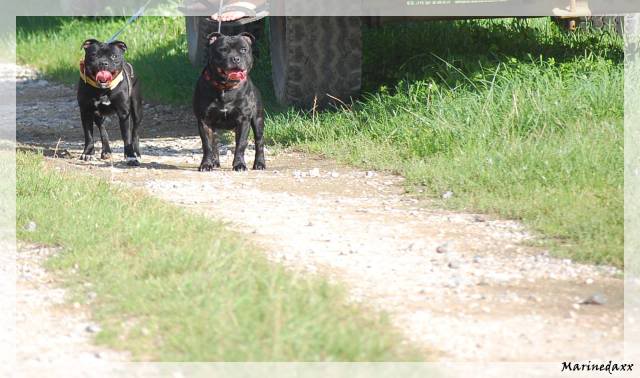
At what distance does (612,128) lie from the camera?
6746 mm

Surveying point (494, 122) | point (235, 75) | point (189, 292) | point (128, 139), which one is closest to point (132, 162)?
point (128, 139)

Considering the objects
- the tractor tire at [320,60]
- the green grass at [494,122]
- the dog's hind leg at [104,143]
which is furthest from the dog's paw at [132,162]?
the tractor tire at [320,60]

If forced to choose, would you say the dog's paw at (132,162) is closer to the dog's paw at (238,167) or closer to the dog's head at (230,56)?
the dog's paw at (238,167)

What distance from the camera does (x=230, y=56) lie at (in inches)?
293

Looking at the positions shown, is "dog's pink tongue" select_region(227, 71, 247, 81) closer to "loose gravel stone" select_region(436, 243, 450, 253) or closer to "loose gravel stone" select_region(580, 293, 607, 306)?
"loose gravel stone" select_region(436, 243, 450, 253)

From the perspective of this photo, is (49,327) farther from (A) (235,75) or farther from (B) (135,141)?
(B) (135,141)

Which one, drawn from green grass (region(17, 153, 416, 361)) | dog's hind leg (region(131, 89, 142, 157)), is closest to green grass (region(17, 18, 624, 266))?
dog's hind leg (region(131, 89, 142, 157))

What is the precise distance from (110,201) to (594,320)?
2.94 metres

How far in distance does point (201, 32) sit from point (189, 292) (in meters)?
7.49

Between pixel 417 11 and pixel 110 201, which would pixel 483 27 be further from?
pixel 110 201

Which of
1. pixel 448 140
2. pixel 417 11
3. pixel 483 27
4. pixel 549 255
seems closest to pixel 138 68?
pixel 483 27

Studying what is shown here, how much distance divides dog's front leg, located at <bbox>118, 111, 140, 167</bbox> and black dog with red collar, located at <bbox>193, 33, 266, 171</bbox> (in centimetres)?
64

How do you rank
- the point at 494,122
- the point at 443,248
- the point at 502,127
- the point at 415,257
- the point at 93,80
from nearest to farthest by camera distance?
the point at 415,257, the point at 443,248, the point at 502,127, the point at 494,122, the point at 93,80

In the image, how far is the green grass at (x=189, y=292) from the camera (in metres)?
3.64
